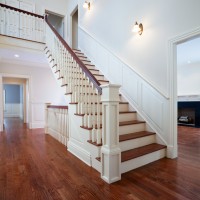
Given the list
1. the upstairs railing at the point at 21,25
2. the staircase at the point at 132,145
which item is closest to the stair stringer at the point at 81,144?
the staircase at the point at 132,145

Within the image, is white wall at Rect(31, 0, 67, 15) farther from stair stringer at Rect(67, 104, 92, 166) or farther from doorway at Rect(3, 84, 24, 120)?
doorway at Rect(3, 84, 24, 120)

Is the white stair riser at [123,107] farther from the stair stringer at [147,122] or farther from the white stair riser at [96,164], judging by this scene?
the white stair riser at [96,164]

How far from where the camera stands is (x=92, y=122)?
7.34 ft

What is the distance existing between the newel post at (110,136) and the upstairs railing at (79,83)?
179 millimetres

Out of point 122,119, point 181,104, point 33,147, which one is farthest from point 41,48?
point 181,104

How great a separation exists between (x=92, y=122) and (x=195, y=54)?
459 centimetres

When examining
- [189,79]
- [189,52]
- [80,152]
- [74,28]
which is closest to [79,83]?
[80,152]

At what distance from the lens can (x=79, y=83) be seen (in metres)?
2.54

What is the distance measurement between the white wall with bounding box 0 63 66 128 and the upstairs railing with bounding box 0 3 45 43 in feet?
3.73

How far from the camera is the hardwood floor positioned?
1.49 metres

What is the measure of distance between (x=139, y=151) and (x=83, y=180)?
0.93 meters

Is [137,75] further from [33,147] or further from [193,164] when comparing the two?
[33,147]

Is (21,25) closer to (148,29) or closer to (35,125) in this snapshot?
(35,125)

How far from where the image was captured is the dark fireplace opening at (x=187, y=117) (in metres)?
5.51
